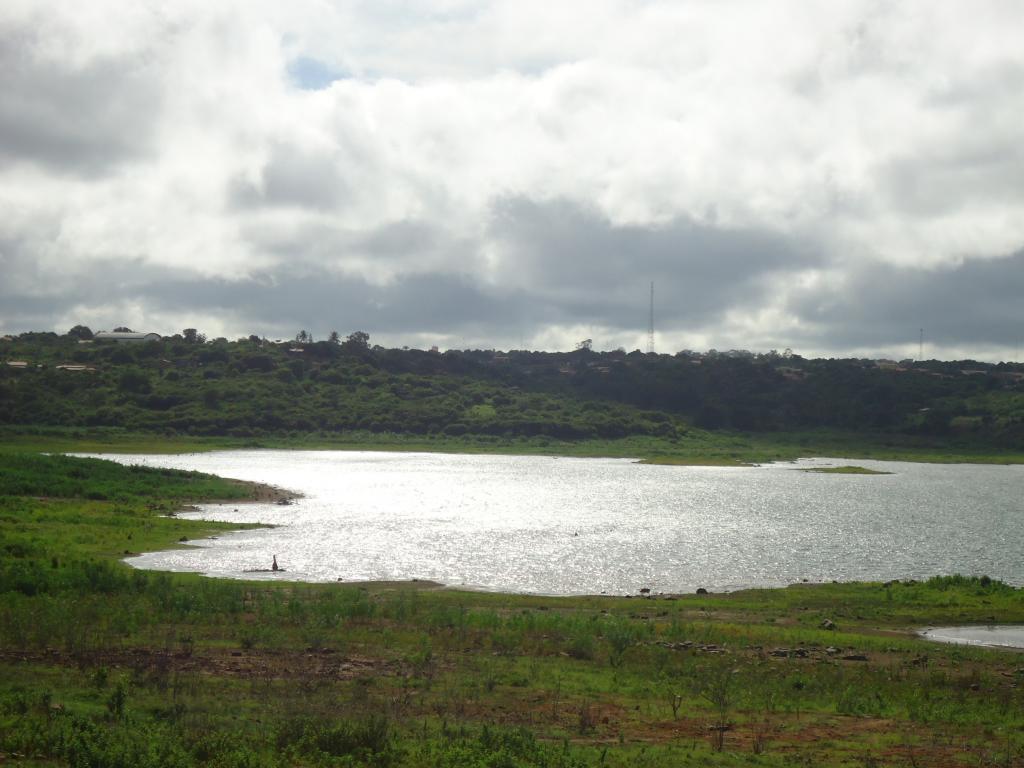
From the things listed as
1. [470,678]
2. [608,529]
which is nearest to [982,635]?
[470,678]

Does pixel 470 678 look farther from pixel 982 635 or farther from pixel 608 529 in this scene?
pixel 608 529

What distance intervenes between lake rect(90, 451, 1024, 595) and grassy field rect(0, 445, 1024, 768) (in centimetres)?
1159

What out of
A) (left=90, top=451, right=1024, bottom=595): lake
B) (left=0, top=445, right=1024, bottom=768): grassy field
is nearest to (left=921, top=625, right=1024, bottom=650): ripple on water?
(left=0, top=445, right=1024, bottom=768): grassy field

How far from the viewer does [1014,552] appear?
230 ft

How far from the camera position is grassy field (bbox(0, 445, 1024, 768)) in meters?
18.5

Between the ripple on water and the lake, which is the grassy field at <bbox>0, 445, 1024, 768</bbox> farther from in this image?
the lake

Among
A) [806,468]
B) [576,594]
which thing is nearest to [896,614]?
[576,594]

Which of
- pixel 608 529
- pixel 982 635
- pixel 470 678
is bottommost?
pixel 608 529

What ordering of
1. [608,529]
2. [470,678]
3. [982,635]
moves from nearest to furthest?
[470,678], [982,635], [608,529]

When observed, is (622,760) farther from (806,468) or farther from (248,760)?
(806,468)

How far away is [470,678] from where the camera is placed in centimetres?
2598

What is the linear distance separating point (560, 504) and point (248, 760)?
9043 centimetres

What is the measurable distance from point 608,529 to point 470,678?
57.9 meters

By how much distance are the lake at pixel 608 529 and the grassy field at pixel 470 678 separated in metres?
11.6
